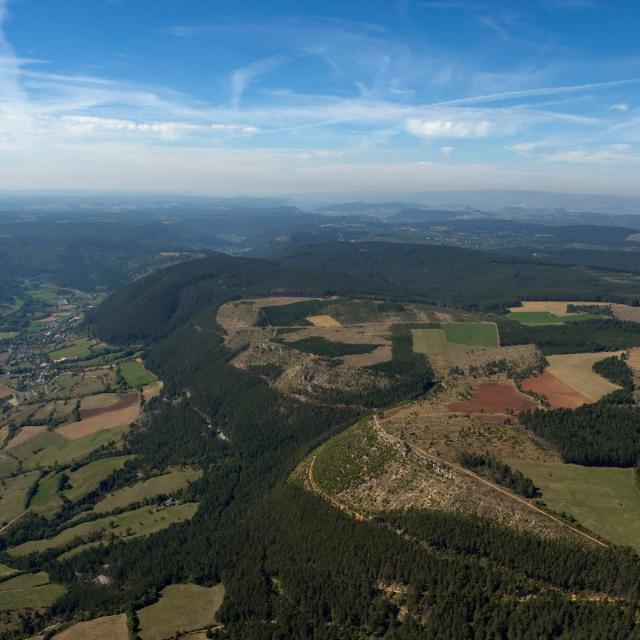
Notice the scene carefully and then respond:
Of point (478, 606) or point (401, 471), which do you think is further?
point (401, 471)

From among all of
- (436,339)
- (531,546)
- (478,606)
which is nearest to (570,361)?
(436,339)

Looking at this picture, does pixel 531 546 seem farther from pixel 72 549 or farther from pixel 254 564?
pixel 72 549

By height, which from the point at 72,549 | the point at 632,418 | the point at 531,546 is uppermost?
the point at 632,418

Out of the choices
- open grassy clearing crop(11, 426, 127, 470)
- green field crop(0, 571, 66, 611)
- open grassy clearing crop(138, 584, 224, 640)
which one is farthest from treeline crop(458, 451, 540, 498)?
open grassy clearing crop(11, 426, 127, 470)

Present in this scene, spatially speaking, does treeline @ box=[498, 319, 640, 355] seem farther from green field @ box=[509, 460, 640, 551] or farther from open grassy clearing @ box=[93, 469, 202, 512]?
open grassy clearing @ box=[93, 469, 202, 512]

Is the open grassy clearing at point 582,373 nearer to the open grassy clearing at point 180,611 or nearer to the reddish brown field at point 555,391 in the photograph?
the reddish brown field at point 555,391

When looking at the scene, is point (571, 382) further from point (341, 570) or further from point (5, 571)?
point (5, 571)

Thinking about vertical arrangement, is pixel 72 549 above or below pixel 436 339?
below
